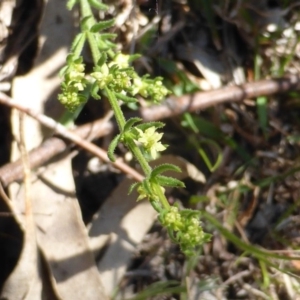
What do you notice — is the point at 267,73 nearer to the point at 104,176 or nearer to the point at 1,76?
the point at 104,176

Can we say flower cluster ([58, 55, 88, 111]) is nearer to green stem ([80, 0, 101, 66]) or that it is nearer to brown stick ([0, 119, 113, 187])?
green stem ([80, 0, 101, 66])

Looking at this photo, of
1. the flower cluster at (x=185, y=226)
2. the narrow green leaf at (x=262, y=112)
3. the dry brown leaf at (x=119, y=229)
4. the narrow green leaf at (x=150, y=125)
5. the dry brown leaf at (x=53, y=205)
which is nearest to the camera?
the flower cluster at (x=185, y=226)

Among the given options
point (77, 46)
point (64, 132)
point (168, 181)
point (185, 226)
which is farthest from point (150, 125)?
point (64, 132)

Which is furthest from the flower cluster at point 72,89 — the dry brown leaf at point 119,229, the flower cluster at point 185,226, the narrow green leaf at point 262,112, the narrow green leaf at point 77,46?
the narrow green leaf at point 262,112

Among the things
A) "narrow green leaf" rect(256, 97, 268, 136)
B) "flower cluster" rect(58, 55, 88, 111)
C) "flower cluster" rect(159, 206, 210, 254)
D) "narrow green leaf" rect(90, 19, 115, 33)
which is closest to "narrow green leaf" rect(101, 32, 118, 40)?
"narrow green leaf" rect(90, 19, 115, 33)

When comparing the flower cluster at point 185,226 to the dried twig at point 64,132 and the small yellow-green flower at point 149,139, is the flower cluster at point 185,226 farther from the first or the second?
the dried twig at point 64,132
